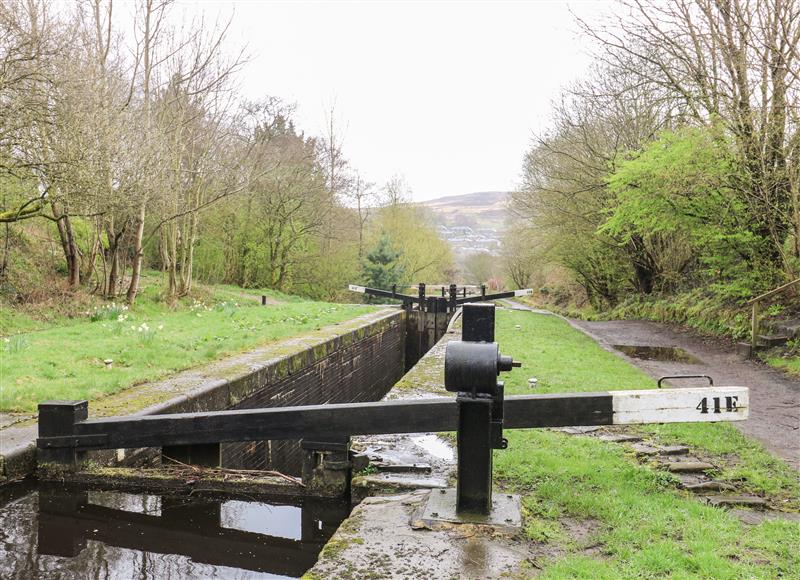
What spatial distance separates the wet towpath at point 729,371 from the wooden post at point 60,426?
4932mm

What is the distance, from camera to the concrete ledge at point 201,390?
407 cm

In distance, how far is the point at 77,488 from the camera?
3939 mm

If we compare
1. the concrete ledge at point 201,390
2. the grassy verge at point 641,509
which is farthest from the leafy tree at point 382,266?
the grassy verge at point 641,509

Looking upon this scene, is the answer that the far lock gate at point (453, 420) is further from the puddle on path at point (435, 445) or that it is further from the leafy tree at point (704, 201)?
the leafy tree at point (704, 201)

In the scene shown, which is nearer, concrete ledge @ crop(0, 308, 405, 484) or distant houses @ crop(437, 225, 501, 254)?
concrete ledge @ crop(0, 308, 405, 484)

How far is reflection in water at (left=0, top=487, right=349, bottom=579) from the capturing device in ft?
9.86

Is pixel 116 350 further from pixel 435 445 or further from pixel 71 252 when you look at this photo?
pixel 71 252

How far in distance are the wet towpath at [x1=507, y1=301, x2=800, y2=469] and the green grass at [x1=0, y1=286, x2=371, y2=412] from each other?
19.2 feet

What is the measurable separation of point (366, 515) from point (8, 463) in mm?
2515

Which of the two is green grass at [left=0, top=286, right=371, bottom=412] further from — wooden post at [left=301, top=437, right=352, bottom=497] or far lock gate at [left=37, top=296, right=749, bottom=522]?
wooden post at [left=301, top=437, right=352, bottom=497]

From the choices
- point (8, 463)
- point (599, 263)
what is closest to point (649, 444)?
point (8, 463)

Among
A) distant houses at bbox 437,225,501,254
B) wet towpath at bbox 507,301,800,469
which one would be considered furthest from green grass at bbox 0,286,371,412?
distant houses at bbox 437,225,501,254

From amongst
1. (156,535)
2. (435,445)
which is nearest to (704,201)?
(435,445)

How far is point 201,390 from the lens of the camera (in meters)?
5.77
